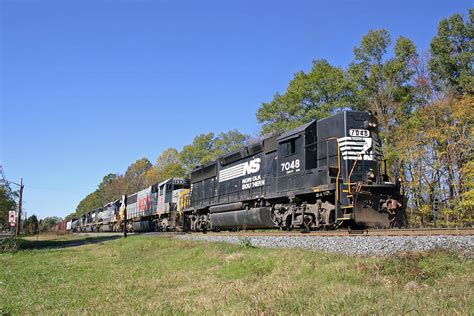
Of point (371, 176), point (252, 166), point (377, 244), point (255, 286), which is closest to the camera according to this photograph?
point (255, 286)

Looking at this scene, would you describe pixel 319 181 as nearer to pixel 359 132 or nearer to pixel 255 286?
pixel 359 132

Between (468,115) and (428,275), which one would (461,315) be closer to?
(428,275)

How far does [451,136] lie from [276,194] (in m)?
15.2

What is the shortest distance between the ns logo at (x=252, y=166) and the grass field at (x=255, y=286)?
5281mm

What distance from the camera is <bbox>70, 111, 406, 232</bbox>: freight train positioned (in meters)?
11.8

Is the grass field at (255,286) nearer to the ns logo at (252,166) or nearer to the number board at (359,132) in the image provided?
the number board at (359,132)

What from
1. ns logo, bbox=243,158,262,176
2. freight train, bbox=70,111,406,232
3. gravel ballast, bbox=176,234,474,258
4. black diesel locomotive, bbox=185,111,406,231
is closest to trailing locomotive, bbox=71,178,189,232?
freight train, bbox=70,111,406,232

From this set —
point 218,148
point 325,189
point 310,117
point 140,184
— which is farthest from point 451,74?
point 140,184

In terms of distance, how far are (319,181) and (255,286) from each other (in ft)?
19.9

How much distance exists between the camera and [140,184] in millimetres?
82750

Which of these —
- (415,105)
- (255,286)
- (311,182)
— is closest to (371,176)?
(311,182)

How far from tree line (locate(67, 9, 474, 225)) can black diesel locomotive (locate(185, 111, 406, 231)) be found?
11.8m

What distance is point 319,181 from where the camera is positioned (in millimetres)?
12711

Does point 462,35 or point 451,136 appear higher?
point 462,35
